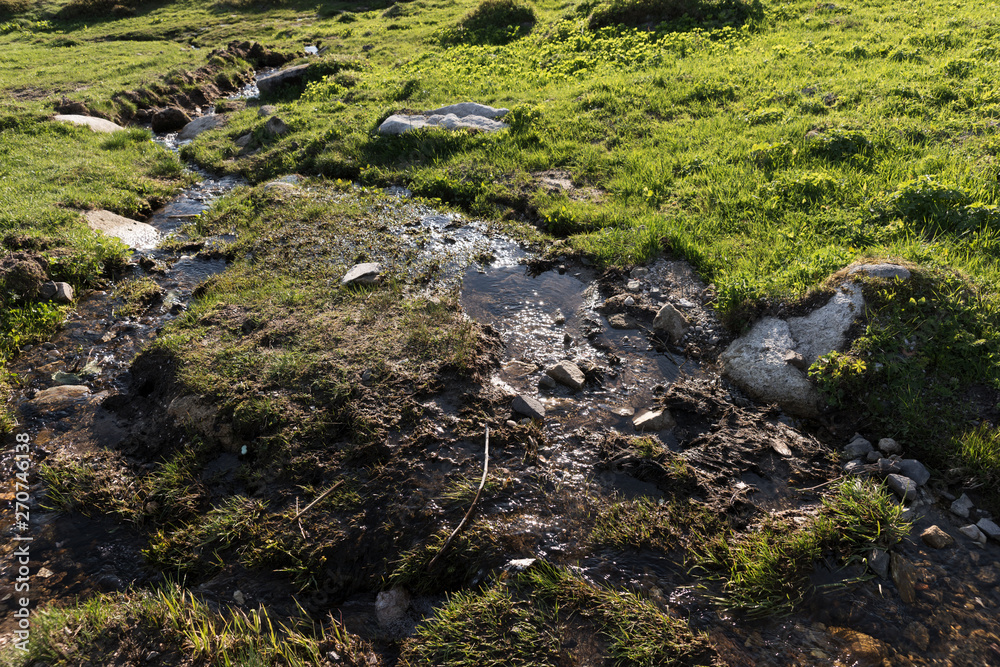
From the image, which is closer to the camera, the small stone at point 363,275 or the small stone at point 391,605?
the small stone at point 391,605

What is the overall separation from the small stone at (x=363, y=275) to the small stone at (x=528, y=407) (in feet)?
10.9

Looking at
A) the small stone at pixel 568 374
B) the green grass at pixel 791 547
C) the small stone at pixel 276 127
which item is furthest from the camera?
the small stone at pixel 276 127

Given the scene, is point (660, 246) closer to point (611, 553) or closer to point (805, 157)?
point (805, 157)

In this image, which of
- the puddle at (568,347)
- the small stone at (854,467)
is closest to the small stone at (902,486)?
the small stone at (854,467)

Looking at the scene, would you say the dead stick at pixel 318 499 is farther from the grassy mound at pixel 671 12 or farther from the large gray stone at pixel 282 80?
the grassy mound at pixel 671 12

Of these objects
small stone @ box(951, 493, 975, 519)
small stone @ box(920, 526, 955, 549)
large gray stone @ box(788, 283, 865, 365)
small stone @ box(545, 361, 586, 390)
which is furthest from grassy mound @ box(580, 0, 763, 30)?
small stone @ box(920, 526, 955, 549)

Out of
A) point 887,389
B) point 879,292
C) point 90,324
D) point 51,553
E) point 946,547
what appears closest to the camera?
point 946,547

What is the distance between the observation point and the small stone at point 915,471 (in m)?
5.00

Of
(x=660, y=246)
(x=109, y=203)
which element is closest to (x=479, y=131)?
(x=660, y=246)

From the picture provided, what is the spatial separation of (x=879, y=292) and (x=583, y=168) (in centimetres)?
610

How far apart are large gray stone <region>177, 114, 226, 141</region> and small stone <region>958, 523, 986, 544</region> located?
61.1 ft

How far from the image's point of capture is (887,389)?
5.65 meters

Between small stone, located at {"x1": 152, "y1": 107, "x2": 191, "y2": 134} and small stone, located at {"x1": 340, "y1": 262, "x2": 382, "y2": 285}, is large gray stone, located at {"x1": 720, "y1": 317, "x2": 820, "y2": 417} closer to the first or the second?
small stone, located at {"x1": 340, "y1": 262, "x2": 382, "y2": 285}

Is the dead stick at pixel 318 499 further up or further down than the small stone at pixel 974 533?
further up
